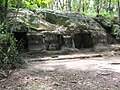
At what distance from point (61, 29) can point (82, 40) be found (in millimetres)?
2213

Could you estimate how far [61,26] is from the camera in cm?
1270

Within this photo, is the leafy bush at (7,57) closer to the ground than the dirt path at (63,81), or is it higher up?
higher up

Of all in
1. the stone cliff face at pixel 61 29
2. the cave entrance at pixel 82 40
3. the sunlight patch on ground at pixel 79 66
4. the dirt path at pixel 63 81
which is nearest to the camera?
the dirt path at pixel 63 81

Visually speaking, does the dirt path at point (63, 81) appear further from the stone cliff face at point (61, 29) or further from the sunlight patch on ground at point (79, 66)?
the stone cliff face at point (61, 29)

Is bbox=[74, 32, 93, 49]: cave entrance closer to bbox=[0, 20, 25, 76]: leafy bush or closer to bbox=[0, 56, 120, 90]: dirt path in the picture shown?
bbox=[0, 20, 25, 76]: leafy bush

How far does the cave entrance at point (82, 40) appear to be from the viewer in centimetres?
1351

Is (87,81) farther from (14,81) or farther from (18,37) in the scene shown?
(18,37)

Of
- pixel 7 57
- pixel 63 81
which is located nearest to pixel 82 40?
pixel 7 57

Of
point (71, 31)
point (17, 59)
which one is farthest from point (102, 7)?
point (17, 59)

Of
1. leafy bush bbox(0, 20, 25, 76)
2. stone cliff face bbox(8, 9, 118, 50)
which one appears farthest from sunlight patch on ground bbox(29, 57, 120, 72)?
stone cliff face bbox(8, 9, 118, 50)

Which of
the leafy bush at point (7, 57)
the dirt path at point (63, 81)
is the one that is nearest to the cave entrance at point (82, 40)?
the leafy bush at point (7, 57)

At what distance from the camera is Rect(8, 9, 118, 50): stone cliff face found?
37.6 ft

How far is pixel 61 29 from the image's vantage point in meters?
12.4

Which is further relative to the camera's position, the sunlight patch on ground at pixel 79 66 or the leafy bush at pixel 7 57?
the sunlight patch on ground at pixel 79 66
